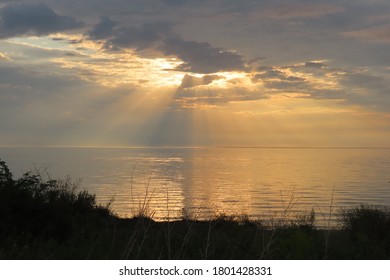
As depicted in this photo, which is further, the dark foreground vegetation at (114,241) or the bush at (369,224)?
the bush at (369,224)

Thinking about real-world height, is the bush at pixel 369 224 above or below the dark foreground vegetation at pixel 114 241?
below

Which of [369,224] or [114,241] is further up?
[114,241]

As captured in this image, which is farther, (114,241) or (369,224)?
(369,224)

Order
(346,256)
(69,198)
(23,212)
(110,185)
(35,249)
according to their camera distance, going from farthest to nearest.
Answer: (110,185) → (69,198) → (23,212) → (346,256) → (35,249)

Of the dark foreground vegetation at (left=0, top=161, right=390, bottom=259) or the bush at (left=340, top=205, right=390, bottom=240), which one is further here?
the bush at (left=340, top=205, right=390, bottom=240)

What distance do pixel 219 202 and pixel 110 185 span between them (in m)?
18.1

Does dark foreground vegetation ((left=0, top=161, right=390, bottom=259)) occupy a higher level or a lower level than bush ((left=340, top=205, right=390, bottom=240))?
higher
